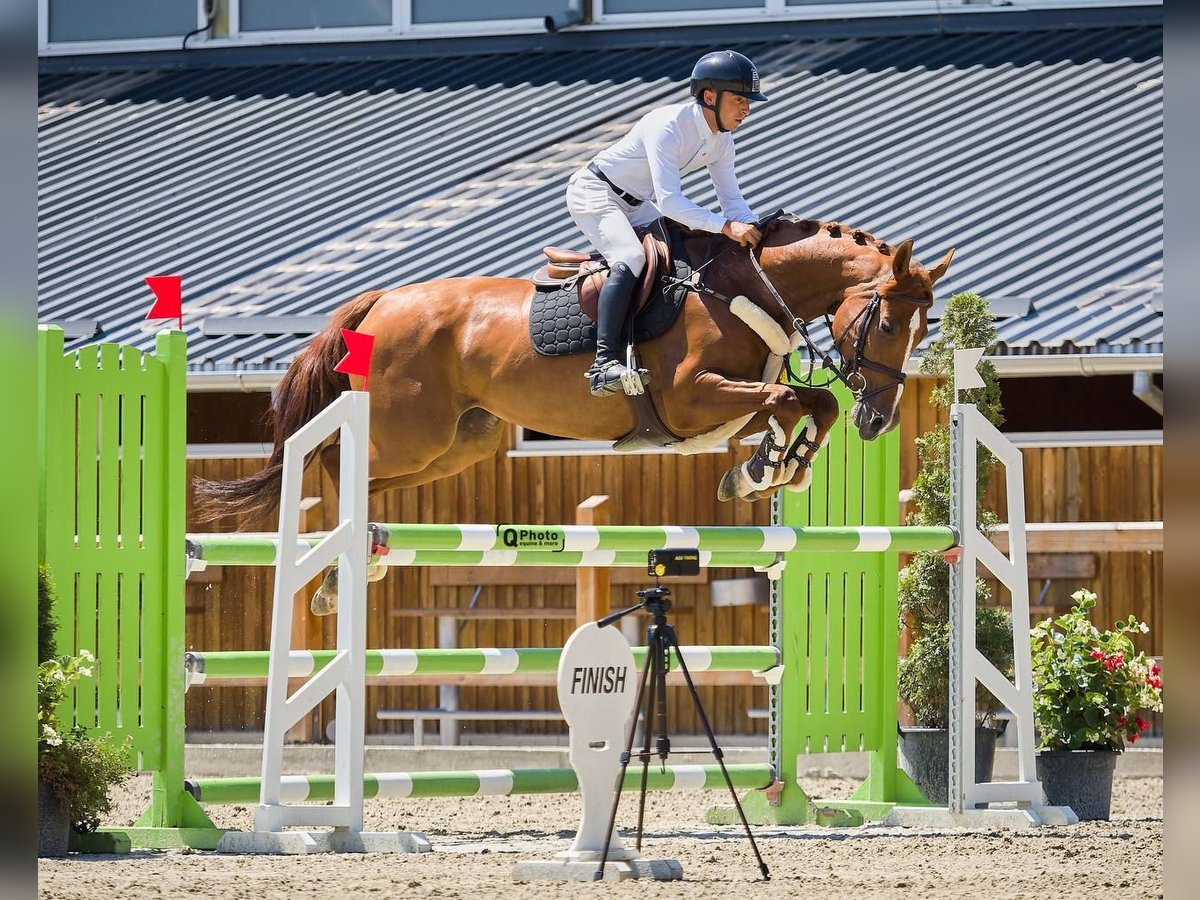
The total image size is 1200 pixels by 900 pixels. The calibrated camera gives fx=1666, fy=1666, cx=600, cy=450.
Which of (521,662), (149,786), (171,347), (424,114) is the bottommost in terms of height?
(149,786)

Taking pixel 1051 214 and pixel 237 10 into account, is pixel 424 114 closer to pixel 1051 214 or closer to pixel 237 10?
pixel 237 10

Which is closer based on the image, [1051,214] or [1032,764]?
[1032,764]

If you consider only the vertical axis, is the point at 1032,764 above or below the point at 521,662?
below

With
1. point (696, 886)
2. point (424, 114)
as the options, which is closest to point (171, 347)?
point (696, 886)

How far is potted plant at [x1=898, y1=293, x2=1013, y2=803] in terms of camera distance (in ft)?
20.5

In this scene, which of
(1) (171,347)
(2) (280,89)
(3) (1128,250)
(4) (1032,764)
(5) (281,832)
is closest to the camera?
(5) (281,832)

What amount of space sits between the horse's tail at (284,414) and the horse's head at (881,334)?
5.67 feet

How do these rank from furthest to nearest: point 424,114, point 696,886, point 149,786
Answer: point 424,114, point 149,786, point 696,886

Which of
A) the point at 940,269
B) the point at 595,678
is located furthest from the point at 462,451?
the point at 595,678

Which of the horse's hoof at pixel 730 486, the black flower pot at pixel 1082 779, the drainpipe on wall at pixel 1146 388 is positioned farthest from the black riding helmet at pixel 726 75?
the drainpipe on wall at pixel 1146 388

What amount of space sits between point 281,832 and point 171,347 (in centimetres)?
150

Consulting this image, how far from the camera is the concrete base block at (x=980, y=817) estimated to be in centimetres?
561

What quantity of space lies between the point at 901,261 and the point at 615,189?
1049mm

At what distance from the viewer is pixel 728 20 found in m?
12.9
